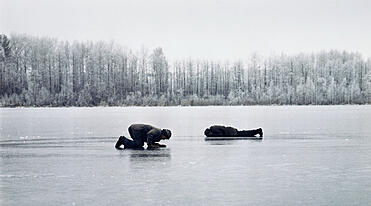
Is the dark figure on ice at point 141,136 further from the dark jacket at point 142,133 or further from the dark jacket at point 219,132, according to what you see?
the dark jacket at point 219,132

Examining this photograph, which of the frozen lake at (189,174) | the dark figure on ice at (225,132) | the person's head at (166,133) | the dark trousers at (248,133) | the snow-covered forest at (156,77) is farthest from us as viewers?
the snow-covered forest at (156,77)

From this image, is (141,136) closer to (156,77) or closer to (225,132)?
(225,132)

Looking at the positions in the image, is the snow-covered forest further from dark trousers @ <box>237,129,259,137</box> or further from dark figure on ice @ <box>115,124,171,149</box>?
dark figure on ice @ <box>115,124,171,149</box>

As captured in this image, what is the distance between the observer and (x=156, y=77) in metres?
125

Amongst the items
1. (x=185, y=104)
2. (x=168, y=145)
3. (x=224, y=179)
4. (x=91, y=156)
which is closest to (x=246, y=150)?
(x=168, y=145)

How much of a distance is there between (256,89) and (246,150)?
107766mm

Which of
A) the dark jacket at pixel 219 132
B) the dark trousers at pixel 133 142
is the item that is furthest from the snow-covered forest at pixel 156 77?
the dark trousers at pixel 133 142

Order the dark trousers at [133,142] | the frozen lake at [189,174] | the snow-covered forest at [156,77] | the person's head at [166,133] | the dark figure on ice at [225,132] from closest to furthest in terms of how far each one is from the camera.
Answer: the frozen lake at [189,174] → the person's head at [166,133] → the dark trousers at [133,142] → the dark figure on ice at [225,132] → the snow-covered forest at [156,77]

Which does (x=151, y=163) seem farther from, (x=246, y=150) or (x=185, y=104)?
(x=185, y=104)

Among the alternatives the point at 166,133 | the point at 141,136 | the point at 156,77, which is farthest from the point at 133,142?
the point at 156,77

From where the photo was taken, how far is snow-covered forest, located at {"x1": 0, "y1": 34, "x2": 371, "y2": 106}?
356 feet

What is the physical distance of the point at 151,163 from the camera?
50.5ft

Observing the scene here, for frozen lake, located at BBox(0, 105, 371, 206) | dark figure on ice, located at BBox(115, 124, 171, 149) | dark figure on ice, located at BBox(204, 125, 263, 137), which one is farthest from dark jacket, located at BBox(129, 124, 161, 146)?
dark figure on ice, located at BBox(204, 125, 263, 137)

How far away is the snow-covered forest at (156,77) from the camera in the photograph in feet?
356
